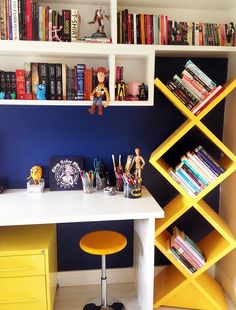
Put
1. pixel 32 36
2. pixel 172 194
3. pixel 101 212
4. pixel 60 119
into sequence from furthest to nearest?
1. pixel 172 194
2. pixel 60 119
3. pixel 32 36
4. pixel 101 212

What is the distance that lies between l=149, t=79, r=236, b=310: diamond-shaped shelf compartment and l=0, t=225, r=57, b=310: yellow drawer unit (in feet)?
2.29

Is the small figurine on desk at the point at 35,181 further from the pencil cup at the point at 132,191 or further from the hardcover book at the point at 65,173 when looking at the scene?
the pencil cup at the point at 132,191

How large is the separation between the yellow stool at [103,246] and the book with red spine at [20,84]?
97 cm

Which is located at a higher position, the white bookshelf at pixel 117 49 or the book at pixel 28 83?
the white bookshelf at pixel 117 49

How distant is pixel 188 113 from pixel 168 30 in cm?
57

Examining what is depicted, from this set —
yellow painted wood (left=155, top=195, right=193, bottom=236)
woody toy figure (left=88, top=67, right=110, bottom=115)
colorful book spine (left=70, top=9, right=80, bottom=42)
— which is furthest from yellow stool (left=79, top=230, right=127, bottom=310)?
colorful book spine (left=70, top=9, right=80, bottom=42)

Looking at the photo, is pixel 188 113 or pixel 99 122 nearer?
pixel 188 113

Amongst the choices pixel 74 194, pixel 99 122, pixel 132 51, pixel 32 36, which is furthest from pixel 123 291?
pixel 32 36

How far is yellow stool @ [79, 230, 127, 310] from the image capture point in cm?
168

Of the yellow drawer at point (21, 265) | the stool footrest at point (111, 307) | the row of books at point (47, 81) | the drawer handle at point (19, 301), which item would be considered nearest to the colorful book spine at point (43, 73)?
the row of books at point (47, 81)

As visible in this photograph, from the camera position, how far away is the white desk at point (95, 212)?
1.53m

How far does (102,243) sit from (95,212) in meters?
0.29

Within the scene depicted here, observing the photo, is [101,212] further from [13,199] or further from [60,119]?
[60,119]

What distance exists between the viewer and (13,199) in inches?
71.6
